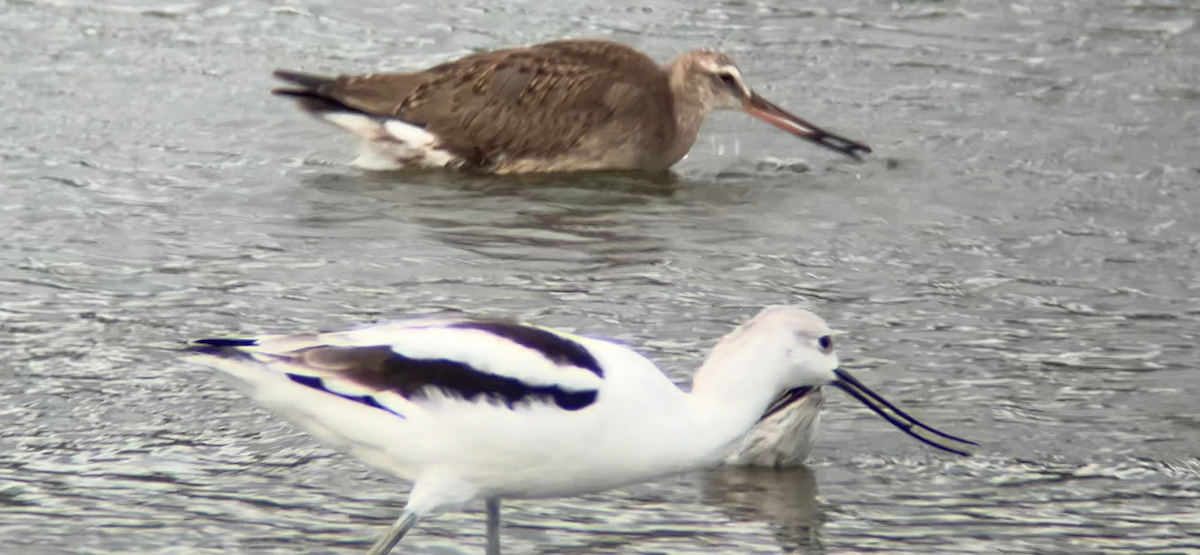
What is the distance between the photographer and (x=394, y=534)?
5.15 metres

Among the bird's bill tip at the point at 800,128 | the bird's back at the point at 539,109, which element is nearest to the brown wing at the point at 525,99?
the bird's back at the point at 539,109

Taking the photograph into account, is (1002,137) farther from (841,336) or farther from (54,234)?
(54,234)

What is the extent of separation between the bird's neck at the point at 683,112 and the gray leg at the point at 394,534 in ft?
19.9

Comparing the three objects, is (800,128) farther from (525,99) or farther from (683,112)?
(525,99)

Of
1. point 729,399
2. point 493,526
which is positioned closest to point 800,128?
point 729,399

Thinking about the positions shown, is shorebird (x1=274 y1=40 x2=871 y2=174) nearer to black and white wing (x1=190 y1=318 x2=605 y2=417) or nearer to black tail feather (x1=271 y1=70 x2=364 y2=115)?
black tail feather (x1=271 y1=70 x2=364 y2=115)

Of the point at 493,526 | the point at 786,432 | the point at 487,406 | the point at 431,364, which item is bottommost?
the point at 493,526

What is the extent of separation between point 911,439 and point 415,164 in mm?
4968

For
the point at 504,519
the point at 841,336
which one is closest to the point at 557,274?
the point at 841,336

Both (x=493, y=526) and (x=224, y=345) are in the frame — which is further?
(x=493, y=526)

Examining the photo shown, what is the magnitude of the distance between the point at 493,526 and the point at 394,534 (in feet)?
1.19

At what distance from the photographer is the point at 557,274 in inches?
343

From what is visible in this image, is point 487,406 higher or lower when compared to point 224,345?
lower

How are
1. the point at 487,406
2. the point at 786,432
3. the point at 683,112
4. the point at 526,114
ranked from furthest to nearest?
the point at 683,112, the point at 526,114, the point at 786,432, the point at 487,406
